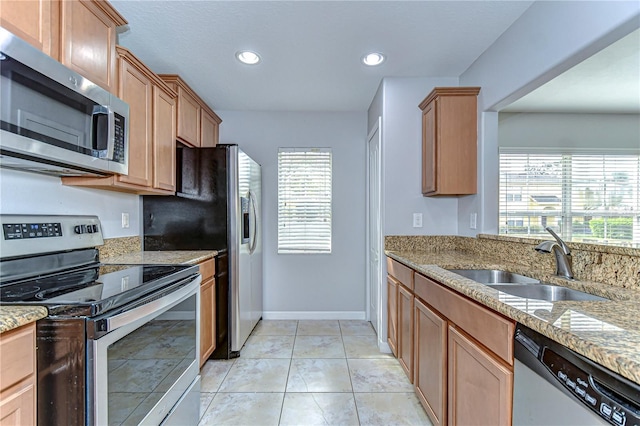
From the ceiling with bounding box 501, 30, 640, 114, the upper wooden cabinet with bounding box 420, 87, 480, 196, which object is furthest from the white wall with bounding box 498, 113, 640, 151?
the upper wooden cabinet with bounding box 420, 87, 480, 196

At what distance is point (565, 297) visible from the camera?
136cm

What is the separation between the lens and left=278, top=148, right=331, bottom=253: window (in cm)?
353

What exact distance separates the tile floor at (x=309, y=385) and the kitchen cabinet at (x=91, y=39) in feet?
6.51

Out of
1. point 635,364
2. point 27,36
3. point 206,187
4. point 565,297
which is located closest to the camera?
point 635,364

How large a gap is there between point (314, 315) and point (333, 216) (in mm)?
1164

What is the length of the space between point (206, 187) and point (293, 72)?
Result: 119cm

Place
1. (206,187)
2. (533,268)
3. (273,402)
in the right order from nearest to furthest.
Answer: (533,268)
(273,402)
(206,187)

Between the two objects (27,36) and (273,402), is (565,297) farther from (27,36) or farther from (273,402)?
(27,36)

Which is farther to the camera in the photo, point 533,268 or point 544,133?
point 544,133

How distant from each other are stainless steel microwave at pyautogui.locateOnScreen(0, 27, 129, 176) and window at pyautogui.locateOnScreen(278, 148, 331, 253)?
1.98 m

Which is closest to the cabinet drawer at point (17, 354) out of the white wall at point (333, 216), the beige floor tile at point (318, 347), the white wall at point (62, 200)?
the white wall at point (62, 200)

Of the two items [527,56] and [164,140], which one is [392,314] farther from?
[164,140]

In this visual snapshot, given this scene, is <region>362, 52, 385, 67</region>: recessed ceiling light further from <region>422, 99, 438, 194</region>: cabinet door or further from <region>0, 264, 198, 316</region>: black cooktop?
<region>0, 264, 198, 316</region>: black cooktop

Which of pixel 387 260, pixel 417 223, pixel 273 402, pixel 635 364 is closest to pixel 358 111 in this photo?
pixel 417 223
